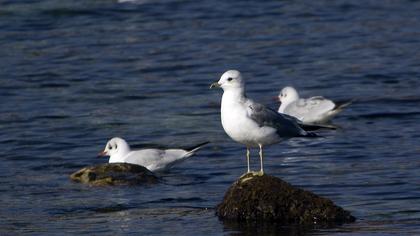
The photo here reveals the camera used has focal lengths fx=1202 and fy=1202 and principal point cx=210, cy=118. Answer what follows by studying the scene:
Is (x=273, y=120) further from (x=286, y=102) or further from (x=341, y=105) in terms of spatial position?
(x=286, y=102)

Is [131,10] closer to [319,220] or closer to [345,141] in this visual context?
[345,141]

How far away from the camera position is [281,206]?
9.86 m

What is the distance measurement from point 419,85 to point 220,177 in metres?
6.38

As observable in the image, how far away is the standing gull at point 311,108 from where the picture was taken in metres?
16.2

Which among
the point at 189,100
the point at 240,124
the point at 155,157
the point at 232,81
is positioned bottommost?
the point at 240,124

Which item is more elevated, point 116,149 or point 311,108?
point 311,108

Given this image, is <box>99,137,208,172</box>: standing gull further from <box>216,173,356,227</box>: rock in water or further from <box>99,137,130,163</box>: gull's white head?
<box>216,173,356,227</box>: rock in water

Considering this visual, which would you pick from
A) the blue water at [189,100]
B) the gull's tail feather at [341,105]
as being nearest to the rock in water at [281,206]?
the blue water at [189,100]

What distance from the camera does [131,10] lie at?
26391 mm

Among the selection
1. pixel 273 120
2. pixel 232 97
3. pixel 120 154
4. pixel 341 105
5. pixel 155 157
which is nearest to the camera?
pixel 232 97

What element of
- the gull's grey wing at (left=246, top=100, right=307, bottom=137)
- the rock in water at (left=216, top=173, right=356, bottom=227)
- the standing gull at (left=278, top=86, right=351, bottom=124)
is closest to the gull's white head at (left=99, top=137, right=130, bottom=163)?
the standing gull at (left=278, top=86, right=351, bottom=124)

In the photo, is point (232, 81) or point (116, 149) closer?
point (232, 81)

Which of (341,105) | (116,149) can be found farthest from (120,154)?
(341,105)

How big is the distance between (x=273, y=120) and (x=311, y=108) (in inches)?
233
